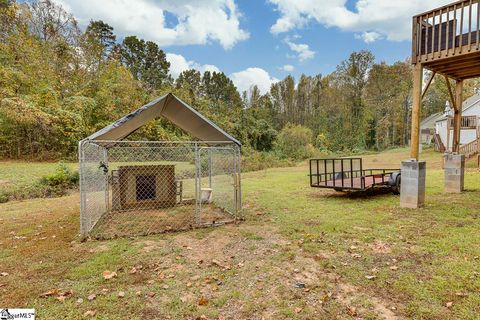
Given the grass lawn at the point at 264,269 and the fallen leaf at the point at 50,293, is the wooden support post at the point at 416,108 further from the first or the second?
the fallen leaf at the point at 50,293

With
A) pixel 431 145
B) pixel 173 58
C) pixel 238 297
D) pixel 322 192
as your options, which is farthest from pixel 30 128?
pixel 431 145

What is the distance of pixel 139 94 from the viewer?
24.3 meters

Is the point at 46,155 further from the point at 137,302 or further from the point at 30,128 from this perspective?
the point at 137,302

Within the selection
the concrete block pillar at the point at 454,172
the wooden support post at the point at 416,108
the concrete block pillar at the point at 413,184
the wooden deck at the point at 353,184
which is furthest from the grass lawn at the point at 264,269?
the concrete block pillar at the point at 454,172

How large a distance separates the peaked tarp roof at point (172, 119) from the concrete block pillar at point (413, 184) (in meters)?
4.40

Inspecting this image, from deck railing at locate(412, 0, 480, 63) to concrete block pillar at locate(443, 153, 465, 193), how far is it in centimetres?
382

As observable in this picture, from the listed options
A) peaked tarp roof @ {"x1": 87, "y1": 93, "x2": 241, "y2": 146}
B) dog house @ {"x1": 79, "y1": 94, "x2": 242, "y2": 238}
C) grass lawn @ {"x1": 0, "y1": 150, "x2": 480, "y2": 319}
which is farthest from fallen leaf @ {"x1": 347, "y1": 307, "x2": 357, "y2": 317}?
peaked tarp roof @ {"x1": 87, "y1": 93, "x2": 241, "y2": 146}

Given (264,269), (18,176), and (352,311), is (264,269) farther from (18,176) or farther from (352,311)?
(18,176)

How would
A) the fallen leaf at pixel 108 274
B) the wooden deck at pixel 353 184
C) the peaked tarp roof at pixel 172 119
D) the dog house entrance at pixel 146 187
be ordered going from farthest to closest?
1. the wooden deck at pixel 353 184
2. the dog house entrance at pixel 146 187
3. the peaked tarp roof at pixel 172 119
4. the fallen leaf at pixel 108 274

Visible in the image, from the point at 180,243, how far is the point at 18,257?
7.80 ft

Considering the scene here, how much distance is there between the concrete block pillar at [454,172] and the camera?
8.60 metres

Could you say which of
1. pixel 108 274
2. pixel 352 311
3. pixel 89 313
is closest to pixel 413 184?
pixel 352 311

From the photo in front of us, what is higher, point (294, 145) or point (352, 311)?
point (294, 145)

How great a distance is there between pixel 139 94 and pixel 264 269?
2368 centimetres
